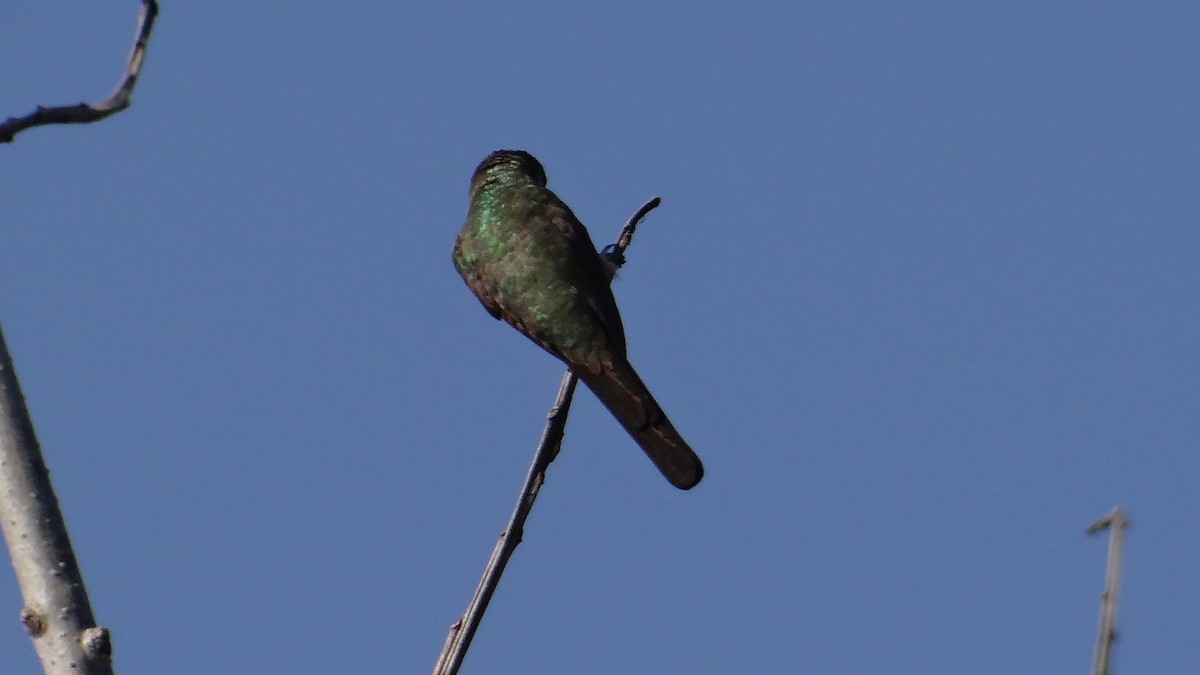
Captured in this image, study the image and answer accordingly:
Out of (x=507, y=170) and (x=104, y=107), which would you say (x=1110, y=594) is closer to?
(x=104, y=107)

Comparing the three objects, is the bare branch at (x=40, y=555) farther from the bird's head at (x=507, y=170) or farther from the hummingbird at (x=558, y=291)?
the bird's head at (x=507, y=170)

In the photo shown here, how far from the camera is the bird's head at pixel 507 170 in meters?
7.83

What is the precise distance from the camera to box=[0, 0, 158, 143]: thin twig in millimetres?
2598

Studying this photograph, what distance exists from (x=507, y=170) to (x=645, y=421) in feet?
7.78

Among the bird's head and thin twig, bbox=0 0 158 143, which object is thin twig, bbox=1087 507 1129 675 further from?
the bird's head

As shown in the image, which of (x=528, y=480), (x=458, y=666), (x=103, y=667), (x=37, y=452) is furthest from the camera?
(x=528, y=480)

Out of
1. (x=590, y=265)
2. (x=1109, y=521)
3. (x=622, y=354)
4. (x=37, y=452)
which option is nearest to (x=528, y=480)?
(x=37, y=452)

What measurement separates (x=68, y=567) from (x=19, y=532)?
0.11m

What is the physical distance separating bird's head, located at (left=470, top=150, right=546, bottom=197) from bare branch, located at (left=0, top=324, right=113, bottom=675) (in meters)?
5.22

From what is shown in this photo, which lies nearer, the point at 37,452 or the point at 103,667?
the point at 103,667

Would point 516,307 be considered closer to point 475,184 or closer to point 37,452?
point 475,184

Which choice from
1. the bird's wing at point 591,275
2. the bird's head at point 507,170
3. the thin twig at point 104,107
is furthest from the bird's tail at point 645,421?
the thin twig at point 104,107

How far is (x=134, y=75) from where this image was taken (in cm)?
286

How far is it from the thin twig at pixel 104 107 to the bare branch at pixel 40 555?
38 centimetres
